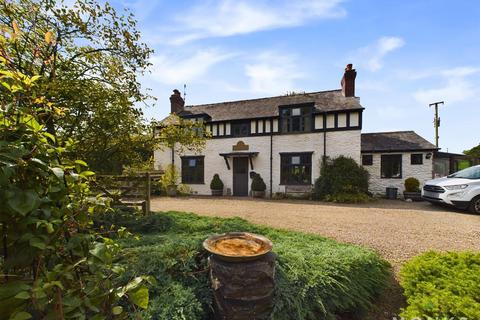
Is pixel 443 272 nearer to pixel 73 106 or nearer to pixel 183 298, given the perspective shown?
pixel 183 298

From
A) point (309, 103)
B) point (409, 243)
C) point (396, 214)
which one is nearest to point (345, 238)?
point (409, 243)

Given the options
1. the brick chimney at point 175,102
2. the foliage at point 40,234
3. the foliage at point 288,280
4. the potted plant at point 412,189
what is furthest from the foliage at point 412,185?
the brick chimney at point 175,102

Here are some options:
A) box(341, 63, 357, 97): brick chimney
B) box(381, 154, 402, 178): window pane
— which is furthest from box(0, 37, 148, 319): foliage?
box(381, 154, 402, 178): window pane

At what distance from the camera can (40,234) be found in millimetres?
802

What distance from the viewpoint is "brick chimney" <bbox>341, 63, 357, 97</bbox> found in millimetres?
13914

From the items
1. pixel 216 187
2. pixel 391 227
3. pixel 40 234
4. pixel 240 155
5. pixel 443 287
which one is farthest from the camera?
pixel 216 187

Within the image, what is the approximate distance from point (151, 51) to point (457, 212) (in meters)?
12.1

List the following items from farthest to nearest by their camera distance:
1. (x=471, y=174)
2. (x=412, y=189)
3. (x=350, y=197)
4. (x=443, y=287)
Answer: (x=412, y=189)
(x=350, y=197)
(x=471, y=174)
(x=443, y=287)

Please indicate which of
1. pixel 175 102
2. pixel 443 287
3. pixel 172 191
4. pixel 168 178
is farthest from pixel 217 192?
pixel 443 287

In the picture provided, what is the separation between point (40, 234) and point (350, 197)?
1298cm

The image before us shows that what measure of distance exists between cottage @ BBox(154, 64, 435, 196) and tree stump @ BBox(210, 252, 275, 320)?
471 inches

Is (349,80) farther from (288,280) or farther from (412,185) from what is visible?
(288,280)

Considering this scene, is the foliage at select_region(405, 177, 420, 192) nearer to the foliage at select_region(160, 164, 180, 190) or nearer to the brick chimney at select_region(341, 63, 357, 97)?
the brick chimney at select_region(341, 63, 357, 97)

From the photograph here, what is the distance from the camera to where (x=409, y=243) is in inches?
213
